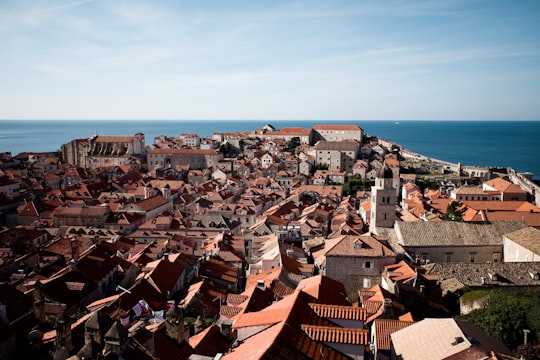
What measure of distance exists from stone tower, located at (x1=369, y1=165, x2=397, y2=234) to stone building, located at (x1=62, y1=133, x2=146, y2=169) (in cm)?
7101

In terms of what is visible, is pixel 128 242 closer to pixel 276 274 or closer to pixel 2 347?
pixel 276 274

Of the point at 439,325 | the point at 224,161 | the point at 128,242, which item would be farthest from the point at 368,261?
the point at 224,161

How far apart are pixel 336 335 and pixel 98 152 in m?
96.5

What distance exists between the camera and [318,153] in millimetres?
86688

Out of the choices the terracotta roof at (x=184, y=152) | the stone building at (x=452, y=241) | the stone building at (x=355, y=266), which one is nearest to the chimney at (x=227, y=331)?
the stone building at (x=355, y=266)

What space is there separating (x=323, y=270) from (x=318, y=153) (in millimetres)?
61450

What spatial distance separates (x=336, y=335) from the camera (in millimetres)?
12219

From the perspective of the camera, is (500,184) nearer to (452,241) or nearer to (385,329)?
(452,241)

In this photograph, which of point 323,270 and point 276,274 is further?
point 323,270

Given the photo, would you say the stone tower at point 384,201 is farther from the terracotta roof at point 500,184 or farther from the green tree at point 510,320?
the terracotta roof at point 500,184

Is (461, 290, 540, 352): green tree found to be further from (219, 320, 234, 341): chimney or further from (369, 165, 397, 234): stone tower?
(369, 165, 397, 234): stone tower

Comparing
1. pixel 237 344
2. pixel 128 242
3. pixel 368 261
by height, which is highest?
pixel 237 344

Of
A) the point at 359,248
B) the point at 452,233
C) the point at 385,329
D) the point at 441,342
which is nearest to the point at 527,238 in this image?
the point at 452,233

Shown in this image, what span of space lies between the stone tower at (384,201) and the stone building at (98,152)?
71.0 meters
